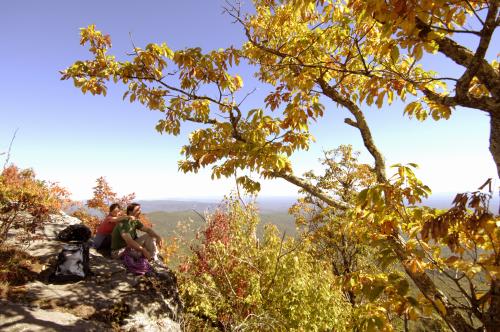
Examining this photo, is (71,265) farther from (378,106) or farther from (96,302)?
(378,106)

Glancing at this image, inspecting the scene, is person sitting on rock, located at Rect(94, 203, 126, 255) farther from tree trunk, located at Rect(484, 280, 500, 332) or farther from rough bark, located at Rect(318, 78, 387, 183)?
tree trunk, located at Rect(484, 280, 500, 332)

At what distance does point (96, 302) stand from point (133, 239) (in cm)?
252

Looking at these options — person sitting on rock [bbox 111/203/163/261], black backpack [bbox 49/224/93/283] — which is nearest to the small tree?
person sitting on rock [bbox 111/203/163/261]

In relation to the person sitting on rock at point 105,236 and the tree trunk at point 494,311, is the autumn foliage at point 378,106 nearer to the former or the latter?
the tree trunk at point 494,311

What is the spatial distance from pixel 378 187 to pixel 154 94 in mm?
4450

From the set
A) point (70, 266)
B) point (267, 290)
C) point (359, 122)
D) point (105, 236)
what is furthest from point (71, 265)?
point (359, 122)

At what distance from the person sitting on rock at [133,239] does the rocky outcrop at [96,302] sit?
570 mm

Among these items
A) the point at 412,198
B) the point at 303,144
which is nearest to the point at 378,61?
the point at 303,144

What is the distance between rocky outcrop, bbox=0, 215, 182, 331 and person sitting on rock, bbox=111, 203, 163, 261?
57 centimetres

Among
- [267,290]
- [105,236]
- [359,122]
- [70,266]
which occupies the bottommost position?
[267,290]

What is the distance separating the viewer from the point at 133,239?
28.9 feet

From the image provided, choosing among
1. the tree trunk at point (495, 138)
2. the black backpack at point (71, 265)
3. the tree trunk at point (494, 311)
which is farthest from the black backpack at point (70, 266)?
the tree trunk at point (495, 138)

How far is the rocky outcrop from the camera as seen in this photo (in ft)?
17.2

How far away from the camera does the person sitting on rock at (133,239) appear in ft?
27.3
